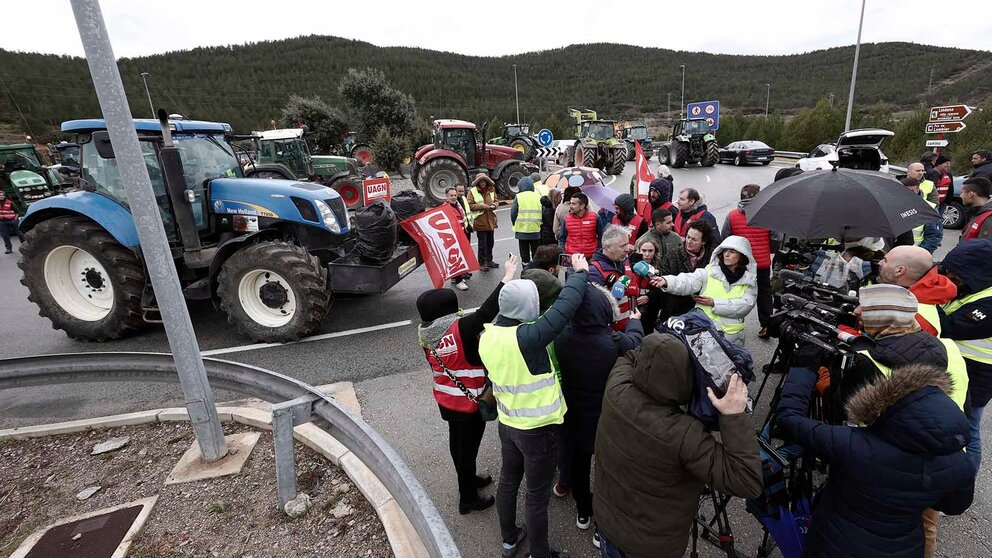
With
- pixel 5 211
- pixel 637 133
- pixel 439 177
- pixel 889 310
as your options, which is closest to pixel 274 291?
pixel 889 310

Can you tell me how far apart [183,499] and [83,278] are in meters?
4.30

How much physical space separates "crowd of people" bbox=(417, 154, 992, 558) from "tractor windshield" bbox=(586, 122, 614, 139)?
60.5 feet

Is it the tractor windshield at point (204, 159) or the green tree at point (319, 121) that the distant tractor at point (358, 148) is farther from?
the tractor windshield at point (204, 159)

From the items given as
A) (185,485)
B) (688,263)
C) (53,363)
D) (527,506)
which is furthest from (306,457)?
(688,263)

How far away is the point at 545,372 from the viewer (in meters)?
2.36

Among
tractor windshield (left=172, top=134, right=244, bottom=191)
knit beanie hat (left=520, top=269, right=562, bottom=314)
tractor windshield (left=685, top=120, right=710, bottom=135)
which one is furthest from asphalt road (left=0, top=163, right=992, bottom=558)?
tractor windshield (left=685, top=120, right=710, bottom=135)

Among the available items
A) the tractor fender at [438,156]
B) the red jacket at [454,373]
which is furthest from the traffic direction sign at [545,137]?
the red jacket at [454,373]

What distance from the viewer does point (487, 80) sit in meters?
68.8

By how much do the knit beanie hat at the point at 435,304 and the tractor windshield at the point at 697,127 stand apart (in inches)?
867

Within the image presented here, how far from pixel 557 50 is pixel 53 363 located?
100.0 m

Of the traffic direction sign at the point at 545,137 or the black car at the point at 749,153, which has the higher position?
the traffic direction sign at the point at 545,137

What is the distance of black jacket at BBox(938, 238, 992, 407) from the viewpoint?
257 centimetres

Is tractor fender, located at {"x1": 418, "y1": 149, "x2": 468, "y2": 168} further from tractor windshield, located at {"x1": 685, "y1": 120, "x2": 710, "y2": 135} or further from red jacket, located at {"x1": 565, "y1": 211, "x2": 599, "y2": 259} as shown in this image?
tractor windshield, located at {"x1": 685, "y1": 120, "x2": 710, "y2": 135}

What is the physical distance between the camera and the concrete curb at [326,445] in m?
2.51
